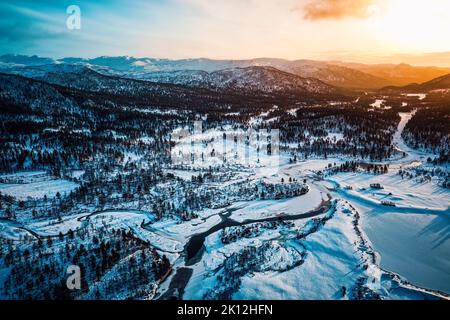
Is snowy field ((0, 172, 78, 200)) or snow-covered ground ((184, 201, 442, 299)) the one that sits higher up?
snowy field ((0, 172, 78, 200))

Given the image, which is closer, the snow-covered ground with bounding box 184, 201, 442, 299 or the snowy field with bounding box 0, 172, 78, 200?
the snow-covered ground with bounding box 184, 201, 442, 299

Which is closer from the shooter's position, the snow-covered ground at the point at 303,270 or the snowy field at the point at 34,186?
the snow-covered ground at the point at 303,270

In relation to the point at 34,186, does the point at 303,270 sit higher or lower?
lower

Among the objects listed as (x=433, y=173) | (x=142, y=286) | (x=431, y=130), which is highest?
(x=431, y=130)

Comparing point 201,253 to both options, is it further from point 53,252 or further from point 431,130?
point 431,130

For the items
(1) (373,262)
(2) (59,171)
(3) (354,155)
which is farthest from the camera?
(3) (354,155)

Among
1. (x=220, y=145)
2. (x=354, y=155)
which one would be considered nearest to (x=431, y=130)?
(x=354, y=155)

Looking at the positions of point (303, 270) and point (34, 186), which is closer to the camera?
point (303, 270)

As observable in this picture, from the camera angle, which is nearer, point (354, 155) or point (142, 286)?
point (142, 286)

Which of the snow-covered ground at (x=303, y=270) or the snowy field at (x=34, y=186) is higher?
the snowy field at (x=34, y=186)
